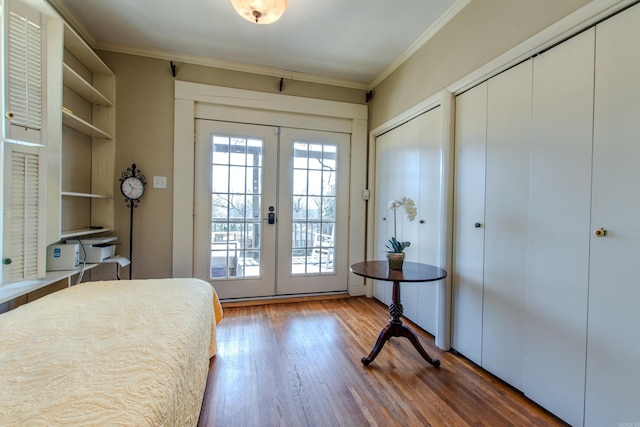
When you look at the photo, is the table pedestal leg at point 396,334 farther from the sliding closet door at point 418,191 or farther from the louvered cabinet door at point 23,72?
the louvered cabinet door at point 23,72

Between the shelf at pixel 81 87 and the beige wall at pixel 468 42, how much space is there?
274 cm

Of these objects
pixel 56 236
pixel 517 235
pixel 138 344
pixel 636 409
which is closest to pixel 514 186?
pixel 517 235

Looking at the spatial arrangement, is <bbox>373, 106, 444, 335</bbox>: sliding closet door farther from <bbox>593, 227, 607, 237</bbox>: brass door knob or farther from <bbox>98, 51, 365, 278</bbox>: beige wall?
<bbox>98, 51, 365, 278</bbox>: beige wall

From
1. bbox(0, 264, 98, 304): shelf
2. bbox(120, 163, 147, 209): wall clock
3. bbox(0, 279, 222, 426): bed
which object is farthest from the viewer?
bbox(120, 163, 147, 209): wall clock

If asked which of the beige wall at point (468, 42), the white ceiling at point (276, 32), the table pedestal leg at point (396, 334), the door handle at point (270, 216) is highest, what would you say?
the white ceiling at point (276, 32)

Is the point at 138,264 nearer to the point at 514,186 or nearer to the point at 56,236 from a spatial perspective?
the point at 56,236

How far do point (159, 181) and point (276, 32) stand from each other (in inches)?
72.2

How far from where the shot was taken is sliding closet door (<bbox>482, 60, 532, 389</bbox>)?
1568 millimetres

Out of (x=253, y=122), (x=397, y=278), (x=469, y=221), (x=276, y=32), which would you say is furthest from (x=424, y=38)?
(x=397, y=278)

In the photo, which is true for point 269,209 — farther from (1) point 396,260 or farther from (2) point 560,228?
(2) point 560,228

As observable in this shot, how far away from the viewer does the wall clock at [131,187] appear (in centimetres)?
258

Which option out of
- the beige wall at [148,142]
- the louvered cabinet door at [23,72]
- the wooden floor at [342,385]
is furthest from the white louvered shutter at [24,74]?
the wooden floor at [342,385]

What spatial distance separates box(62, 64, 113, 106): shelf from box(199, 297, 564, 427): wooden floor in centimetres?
229

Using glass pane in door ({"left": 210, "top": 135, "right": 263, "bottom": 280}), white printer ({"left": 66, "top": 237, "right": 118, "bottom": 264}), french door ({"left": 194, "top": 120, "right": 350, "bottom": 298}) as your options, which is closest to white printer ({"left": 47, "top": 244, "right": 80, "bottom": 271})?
white printer ({"left": 66, "top": 237, "right": 118, "bottom": 264})
